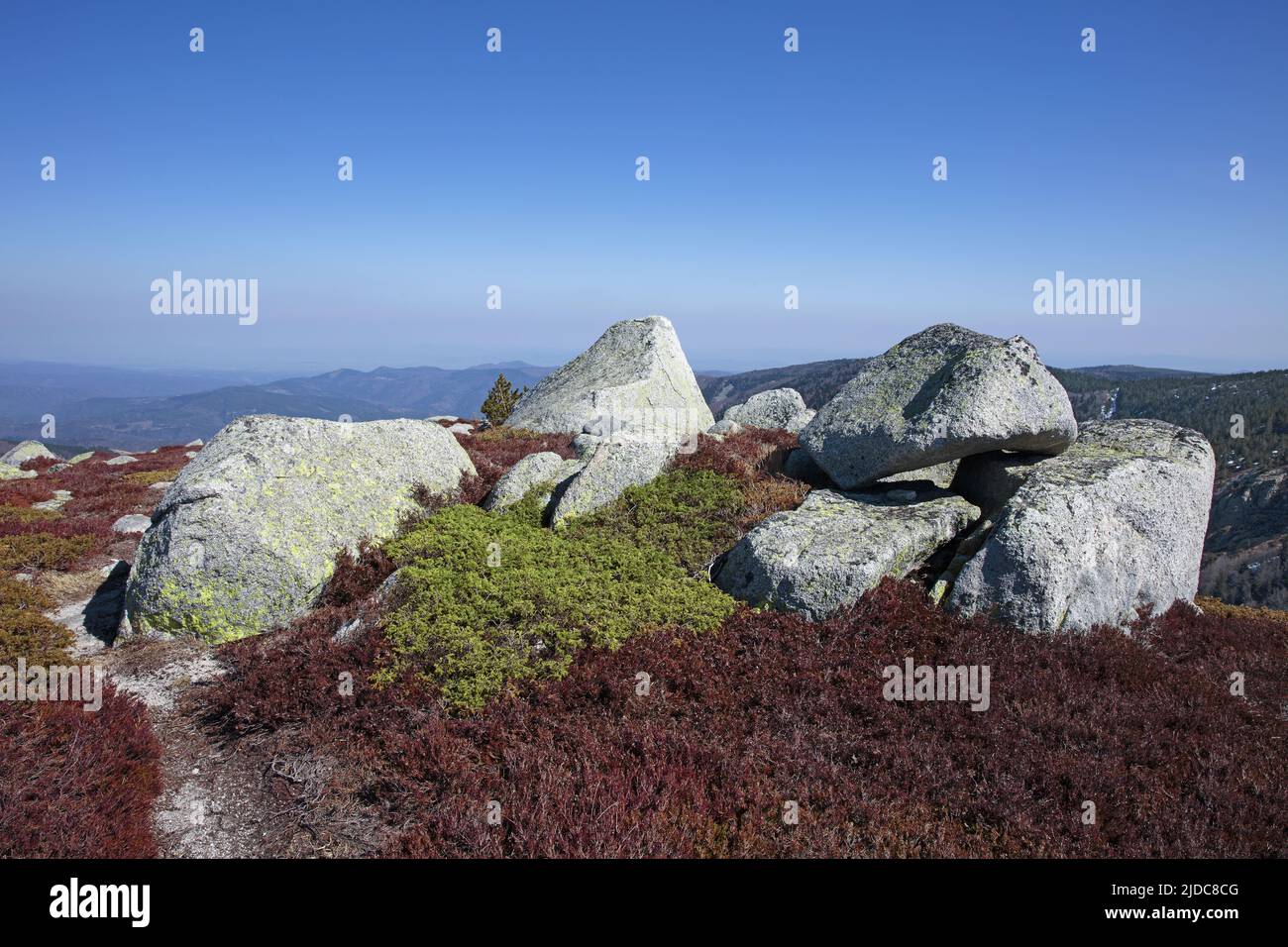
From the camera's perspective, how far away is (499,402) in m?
29.3

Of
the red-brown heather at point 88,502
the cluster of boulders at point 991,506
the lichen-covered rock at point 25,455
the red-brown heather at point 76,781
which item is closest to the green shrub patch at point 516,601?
the cluster of boulders at point 991,506

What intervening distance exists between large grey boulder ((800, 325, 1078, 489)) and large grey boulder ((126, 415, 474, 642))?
9456 millimetres

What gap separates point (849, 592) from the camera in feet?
33.1

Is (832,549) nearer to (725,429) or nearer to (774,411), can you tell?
(725,429)

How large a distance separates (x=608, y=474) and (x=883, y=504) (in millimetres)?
5567

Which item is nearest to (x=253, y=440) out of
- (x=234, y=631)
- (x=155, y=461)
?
(x=234, y=631)

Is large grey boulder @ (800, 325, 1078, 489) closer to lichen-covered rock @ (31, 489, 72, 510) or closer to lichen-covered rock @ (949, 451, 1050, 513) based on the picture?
lichen-covered rock @ (949, 451, 1050, 513)

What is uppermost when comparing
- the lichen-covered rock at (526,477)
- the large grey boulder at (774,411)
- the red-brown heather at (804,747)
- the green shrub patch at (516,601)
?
the large grey boulder at (774,411)

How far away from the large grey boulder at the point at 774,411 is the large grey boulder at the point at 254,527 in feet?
49.8

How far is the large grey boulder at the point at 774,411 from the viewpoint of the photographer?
2427 centimetres

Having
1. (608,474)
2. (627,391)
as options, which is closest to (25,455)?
(627,391)

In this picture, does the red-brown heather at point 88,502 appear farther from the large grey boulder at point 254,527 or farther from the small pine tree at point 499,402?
the small pine tree at point 499,402

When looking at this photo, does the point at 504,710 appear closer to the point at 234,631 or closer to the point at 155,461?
the point at 234,631

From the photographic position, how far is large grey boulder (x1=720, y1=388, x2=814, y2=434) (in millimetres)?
24266
